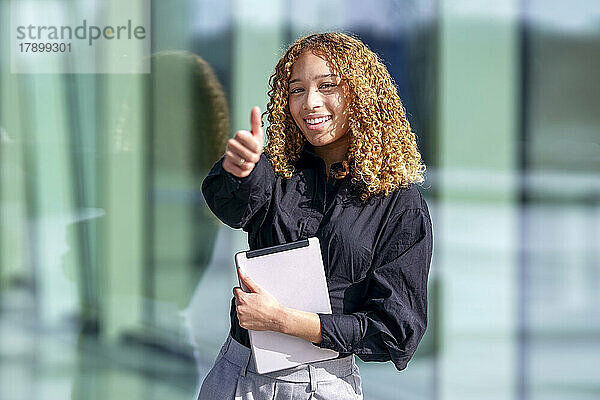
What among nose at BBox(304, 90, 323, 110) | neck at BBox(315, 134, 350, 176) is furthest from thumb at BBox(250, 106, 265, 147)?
neck at BBox(315, 134, 350, 176)

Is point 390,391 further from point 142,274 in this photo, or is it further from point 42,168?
point 42,168

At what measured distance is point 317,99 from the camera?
1643 millimetres

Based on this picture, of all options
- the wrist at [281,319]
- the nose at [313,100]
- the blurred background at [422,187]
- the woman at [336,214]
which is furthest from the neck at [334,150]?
the blurred background at [422,187]

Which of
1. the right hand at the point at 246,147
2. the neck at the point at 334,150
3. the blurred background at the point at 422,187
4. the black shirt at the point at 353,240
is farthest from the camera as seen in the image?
the blurred background at the point at 422,187

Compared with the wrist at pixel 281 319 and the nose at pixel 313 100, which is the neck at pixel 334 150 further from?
the wrist at pixel 281 319

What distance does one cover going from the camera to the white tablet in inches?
61.9

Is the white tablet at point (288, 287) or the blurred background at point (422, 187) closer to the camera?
the white tablet at point (288, 287)

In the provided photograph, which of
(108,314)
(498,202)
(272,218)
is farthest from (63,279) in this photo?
(272,218)

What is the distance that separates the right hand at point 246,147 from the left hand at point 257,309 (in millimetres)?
207

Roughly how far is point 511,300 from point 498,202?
37 cm

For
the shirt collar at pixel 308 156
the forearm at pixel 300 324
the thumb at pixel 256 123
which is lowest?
the forearm at pixel 300 324

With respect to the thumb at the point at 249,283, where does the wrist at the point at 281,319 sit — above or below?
below

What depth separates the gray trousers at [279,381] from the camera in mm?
1633

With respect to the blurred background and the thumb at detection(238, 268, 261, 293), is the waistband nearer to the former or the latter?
the thumb at detection(238, 268, 261, 293)
